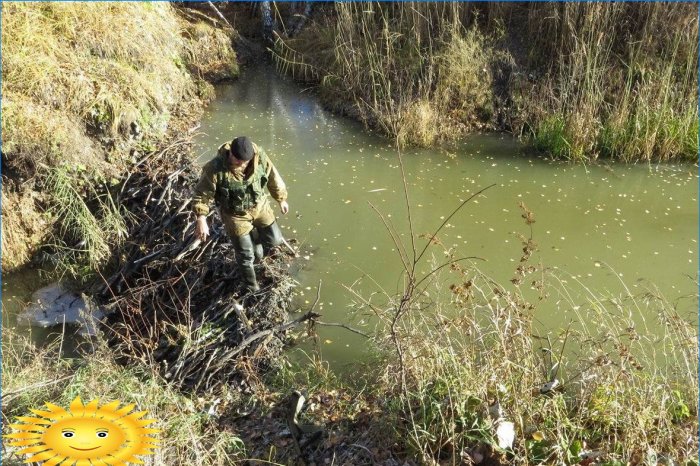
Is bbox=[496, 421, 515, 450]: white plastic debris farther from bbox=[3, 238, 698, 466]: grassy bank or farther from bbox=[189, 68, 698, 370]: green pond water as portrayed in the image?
bbox=[189, 68, 698, 370]: green pond water

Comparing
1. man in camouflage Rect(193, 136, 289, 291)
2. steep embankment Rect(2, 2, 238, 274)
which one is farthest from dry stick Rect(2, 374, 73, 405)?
steep embankment Rect(2, 2, 238, 274)

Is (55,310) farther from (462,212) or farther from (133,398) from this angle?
(462,212)

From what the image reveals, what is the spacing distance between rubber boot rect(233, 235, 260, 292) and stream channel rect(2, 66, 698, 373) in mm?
634

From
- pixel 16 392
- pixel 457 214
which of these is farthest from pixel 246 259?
pixel 457 214

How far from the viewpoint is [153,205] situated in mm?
5938

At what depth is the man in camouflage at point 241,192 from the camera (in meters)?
4.16

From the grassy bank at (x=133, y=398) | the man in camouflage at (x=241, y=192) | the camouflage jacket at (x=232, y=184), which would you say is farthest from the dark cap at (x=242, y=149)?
the grassy bank at (x=133, y=398)

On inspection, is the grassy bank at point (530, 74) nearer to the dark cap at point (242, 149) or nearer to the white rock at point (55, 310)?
the dark cap at point (242, 149)

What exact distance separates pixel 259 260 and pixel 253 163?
43.9 inches

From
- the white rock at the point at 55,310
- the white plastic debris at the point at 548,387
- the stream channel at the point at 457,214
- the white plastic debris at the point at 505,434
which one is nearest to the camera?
the white plastic debris at the point at 505,434

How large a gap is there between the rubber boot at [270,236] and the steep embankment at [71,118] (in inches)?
70.3

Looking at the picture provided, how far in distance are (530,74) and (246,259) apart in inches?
266

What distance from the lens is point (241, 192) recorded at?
14.3ft

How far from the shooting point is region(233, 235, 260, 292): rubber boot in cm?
461
